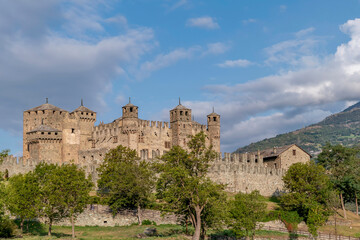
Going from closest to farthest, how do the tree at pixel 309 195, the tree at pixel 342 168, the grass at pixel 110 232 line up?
1. the grass at pixel 110 232
2. the tree at pixel 309 195
3. the tree at pixel 342 168

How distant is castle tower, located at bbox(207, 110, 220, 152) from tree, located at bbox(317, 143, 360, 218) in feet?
78.1

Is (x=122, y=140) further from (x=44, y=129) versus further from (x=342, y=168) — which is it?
(x=342, y=168)

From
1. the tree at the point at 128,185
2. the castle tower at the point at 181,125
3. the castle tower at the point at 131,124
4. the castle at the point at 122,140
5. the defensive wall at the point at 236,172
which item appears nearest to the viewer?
the tree at the point at 128,185

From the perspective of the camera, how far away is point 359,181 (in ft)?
230

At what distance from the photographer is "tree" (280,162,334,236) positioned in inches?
2368

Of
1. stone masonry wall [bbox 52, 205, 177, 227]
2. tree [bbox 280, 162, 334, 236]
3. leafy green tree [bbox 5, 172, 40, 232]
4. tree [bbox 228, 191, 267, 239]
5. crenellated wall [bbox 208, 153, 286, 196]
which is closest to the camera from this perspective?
leafy green tree [bbox 5, 172, 40, 232]

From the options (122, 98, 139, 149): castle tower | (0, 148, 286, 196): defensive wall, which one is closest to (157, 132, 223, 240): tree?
(0, 148, 286, 196): defensive wall

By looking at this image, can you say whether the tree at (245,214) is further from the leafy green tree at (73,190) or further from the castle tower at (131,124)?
the castle tower at (131,124)

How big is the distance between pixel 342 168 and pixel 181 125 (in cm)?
3130

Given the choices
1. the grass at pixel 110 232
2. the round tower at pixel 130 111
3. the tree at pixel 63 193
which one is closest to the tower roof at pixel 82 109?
the round tower at pixel 130 111

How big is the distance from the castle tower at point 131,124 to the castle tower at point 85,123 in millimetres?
7276

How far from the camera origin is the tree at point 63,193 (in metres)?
46.0

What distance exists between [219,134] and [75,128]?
2935cm

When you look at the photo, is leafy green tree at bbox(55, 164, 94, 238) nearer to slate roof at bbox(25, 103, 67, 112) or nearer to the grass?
the grass
